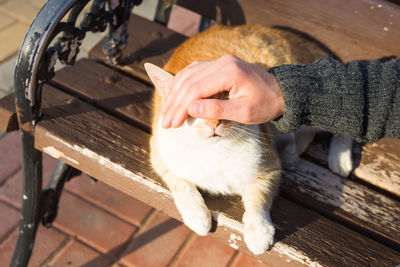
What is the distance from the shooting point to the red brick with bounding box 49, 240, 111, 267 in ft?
6.96

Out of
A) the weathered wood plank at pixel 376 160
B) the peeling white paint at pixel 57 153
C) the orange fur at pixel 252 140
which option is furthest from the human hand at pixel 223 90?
the weathered wood plank at pixel 376 160

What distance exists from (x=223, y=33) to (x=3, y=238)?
1524mm

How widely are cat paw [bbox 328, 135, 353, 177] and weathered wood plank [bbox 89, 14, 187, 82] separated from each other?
92 centimetres

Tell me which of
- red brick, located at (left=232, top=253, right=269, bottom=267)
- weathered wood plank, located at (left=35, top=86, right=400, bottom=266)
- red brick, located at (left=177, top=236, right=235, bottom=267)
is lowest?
red brick, located at (left=177, top=236, right=235, bottom=267)

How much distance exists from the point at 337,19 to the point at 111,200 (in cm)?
153

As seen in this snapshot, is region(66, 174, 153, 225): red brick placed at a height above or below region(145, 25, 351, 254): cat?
below

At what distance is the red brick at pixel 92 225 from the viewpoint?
222cm

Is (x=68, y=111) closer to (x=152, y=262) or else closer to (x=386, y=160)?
(x=152, y=262)

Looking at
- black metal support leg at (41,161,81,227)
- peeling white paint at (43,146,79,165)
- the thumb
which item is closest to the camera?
the thumb

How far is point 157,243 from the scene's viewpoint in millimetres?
2240

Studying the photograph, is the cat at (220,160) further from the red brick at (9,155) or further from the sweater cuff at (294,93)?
the red brick at (9,155)

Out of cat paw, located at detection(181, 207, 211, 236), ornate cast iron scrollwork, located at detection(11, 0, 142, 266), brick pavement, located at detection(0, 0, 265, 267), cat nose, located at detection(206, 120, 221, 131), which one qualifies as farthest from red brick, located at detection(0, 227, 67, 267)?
cat nose, located at detection(206, 120, 221, 131)

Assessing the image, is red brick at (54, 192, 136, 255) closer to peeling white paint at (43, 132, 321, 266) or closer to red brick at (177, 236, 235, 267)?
red brick at (177, 236, 235, 267)

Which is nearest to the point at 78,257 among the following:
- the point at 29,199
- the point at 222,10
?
the point at 29,199
